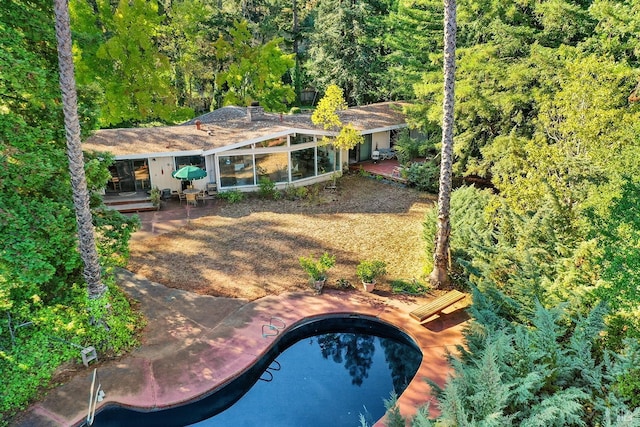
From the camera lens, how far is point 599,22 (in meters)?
18.0

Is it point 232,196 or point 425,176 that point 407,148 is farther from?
point 232,196

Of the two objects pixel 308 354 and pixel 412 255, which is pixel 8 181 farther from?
pixel 412 255

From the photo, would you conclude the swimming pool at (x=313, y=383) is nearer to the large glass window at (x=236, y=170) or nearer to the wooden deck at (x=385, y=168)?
the large glass window at (x=236, y=170)

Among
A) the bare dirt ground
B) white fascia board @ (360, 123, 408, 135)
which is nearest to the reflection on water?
the bare dirt ground

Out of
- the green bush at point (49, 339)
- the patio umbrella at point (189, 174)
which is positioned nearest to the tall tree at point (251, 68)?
the patio umbrella at point (189, 174)

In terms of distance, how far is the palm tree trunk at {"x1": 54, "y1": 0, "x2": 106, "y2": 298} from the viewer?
910 cm

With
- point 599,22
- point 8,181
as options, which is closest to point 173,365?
point 8,181

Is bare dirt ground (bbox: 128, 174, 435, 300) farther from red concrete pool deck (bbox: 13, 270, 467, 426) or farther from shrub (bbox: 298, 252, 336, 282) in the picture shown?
red concrete pool deck (bbox: 13, 270, 467, 426)

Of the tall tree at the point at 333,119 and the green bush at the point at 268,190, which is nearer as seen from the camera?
the green bush at the point at 268,190

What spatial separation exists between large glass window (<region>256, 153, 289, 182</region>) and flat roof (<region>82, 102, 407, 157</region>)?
129 centimetres

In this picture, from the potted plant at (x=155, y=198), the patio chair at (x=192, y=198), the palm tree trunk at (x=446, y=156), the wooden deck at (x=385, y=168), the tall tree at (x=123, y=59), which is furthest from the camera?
the tall tree at (x=123, y=59)

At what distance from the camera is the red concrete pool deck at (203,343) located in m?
9.90

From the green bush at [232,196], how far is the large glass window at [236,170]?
72 cm

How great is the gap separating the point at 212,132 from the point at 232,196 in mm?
4309
